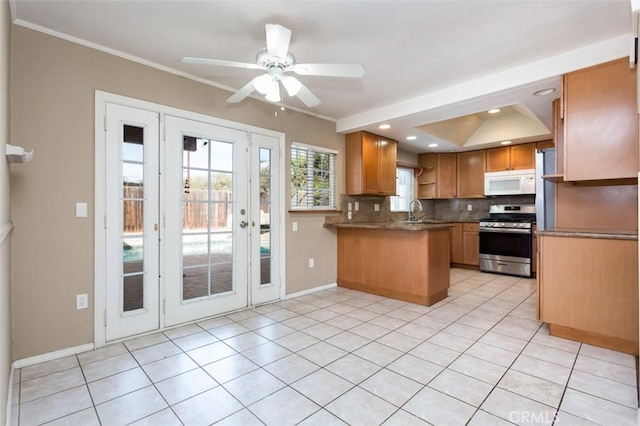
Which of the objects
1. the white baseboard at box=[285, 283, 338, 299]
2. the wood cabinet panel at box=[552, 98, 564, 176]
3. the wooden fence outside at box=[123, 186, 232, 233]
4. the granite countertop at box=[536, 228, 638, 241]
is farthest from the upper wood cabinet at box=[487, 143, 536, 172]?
the wooden fence outside at box=[123, 186, 232, 233]

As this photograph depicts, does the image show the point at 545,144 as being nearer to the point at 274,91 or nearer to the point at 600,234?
the point at 600,234

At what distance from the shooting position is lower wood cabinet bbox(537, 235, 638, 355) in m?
2.35

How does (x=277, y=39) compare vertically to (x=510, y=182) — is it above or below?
above

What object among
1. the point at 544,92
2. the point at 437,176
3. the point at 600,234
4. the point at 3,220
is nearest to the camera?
the point at 3,220

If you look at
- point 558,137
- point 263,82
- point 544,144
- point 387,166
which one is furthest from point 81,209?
point 544,144

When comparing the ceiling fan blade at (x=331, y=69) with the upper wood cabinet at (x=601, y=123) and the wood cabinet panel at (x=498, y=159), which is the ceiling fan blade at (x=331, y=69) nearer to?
the upper wood cabinet at (x=601, y=123)

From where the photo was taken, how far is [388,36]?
93.6 inches

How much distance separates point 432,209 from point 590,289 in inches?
171

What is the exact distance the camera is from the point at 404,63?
280cm

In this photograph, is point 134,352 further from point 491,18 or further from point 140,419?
point 491,18

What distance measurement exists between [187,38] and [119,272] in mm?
1990

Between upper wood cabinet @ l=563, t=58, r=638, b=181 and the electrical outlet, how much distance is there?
4071mm

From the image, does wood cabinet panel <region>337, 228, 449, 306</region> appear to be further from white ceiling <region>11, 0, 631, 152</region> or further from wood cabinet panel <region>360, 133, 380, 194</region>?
white ceiling <region>11, 0, 631, 152</region>

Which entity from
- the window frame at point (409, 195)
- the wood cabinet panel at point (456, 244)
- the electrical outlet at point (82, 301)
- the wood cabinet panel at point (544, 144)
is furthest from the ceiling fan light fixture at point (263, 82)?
the wood cabinet panel at point (544, 144)
